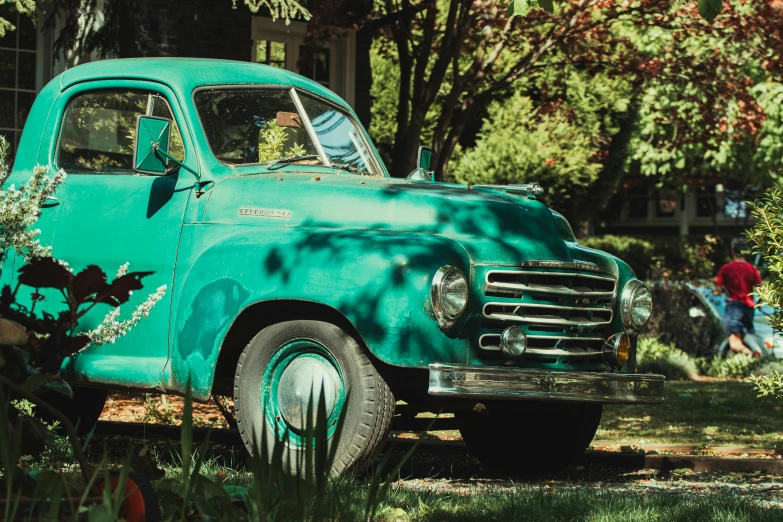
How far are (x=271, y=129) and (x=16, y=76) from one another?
5.73m

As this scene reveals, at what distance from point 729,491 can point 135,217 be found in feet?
11.1

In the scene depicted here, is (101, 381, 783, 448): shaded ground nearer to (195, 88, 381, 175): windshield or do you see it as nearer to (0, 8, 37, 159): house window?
(195, 88, 381, 175): windshield

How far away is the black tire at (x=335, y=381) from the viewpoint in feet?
18.2

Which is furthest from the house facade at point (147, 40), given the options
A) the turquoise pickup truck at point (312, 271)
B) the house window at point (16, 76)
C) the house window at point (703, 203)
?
the house window at point (703, 203)

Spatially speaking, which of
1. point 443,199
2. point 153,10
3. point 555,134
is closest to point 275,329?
point 443,199

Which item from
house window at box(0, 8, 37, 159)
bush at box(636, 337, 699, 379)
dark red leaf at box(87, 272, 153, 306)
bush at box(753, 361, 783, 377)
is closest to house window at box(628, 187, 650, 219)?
bush at box(636, 337, 699, 379)

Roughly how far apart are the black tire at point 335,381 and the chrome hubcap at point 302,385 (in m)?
0.02

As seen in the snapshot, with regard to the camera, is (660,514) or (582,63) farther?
(582,63)

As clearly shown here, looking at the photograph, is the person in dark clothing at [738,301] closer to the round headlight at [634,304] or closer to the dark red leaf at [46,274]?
the round headlight at [634,304]

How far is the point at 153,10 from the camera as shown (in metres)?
11.7

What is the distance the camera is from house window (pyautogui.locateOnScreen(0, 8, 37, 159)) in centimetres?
1151

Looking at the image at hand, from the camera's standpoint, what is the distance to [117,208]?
21.4 feet

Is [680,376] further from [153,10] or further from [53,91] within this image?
[53,91]

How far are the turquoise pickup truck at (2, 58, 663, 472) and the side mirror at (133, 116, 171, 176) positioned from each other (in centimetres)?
1
